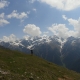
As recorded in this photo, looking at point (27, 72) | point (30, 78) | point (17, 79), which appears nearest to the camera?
point (17, 79)

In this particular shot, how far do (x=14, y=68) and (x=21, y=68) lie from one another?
1704 mm

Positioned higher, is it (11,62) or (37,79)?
(11,62)

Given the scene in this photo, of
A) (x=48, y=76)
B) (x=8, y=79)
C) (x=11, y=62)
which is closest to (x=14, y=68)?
(x=11, y=62)

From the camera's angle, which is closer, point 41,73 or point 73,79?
point 41,73

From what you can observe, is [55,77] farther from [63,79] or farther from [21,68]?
[21,68]

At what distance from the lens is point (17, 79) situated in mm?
29891

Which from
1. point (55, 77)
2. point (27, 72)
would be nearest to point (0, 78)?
point (27, 72)

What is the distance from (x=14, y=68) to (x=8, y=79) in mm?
11268

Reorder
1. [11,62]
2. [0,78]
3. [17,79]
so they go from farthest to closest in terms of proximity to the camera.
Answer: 1. [11,62]
2. [17,79]
3. [0,78]

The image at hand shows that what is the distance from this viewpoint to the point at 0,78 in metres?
28.0

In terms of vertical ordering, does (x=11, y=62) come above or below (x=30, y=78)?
above

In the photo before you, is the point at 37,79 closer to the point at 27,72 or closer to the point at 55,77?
the point at 27,72

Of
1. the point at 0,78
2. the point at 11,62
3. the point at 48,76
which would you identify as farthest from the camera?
the point at 11,62

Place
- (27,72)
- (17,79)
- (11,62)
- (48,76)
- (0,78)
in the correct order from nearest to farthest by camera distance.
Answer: (0,78) → (17,79) → (27,72) → (48,76) → (11,62)
